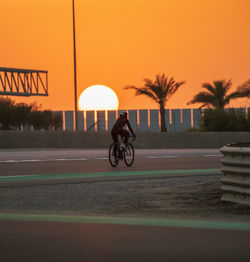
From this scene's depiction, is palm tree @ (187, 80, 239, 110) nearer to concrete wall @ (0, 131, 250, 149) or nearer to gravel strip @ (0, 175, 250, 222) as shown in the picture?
concrete wall @ (0, 131, 250, 149)

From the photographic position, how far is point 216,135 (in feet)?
148

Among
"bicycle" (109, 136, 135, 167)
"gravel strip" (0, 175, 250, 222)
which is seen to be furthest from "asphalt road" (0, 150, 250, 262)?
"bicycle" (109, 136, 135, 167)

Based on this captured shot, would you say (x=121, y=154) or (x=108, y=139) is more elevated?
(x=108, y=139)

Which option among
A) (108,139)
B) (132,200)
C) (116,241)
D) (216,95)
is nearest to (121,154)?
(132,200)

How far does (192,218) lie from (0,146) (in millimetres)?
Answer: 34013

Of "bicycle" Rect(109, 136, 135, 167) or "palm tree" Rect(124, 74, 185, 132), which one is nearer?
"bicycle" Rect(109, 136, 135, 167)

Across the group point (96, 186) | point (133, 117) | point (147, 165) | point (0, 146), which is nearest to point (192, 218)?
point (96, 186)

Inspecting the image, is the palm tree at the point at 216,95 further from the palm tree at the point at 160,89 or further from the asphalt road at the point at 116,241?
the asphalt road at the point at 116,241

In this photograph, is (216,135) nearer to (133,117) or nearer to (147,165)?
(147,165)

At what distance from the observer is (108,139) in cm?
4575

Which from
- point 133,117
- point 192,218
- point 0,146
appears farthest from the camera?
point 133,117

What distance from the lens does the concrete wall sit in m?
44.9

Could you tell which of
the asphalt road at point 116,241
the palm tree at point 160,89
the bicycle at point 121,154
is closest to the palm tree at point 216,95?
the palm tree at point 160,89

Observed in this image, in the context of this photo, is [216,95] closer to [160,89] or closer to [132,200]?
[160,89]
